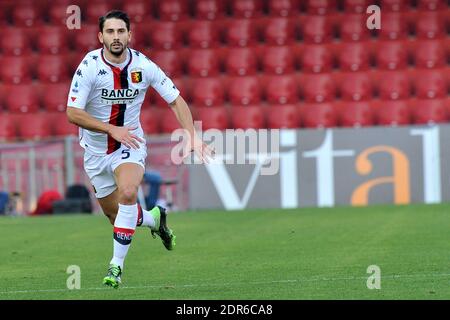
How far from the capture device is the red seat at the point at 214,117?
2042cm

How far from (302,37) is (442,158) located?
5.16 meters

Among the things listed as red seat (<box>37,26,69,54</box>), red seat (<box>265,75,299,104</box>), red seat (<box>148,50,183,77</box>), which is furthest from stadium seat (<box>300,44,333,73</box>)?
red seat (<box>37,26,69,54</box>)

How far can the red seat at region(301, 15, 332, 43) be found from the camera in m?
21.6

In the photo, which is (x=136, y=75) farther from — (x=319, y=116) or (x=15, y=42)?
(x=15, y=42)

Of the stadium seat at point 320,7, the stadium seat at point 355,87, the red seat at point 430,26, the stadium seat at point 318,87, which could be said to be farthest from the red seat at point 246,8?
the red seat at point 430,26

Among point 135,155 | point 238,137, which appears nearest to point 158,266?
point 135,155

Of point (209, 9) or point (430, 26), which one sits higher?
point (209, 9)

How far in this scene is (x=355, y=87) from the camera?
20.8 m

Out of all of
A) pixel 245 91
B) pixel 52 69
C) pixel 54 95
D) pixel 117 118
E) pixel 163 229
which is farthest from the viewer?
pixel 52 69

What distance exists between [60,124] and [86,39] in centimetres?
190

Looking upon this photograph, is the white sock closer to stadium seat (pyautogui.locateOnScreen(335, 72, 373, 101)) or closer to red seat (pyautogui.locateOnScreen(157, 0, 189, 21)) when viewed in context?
stadium seat (pyautogui.locateOnScreen(335, 72, 373, 101))

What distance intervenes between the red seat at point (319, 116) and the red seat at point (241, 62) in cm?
146

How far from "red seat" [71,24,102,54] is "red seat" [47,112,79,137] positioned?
152 cm

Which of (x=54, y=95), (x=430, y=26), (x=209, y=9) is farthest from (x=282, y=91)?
(x=54, y=95)
